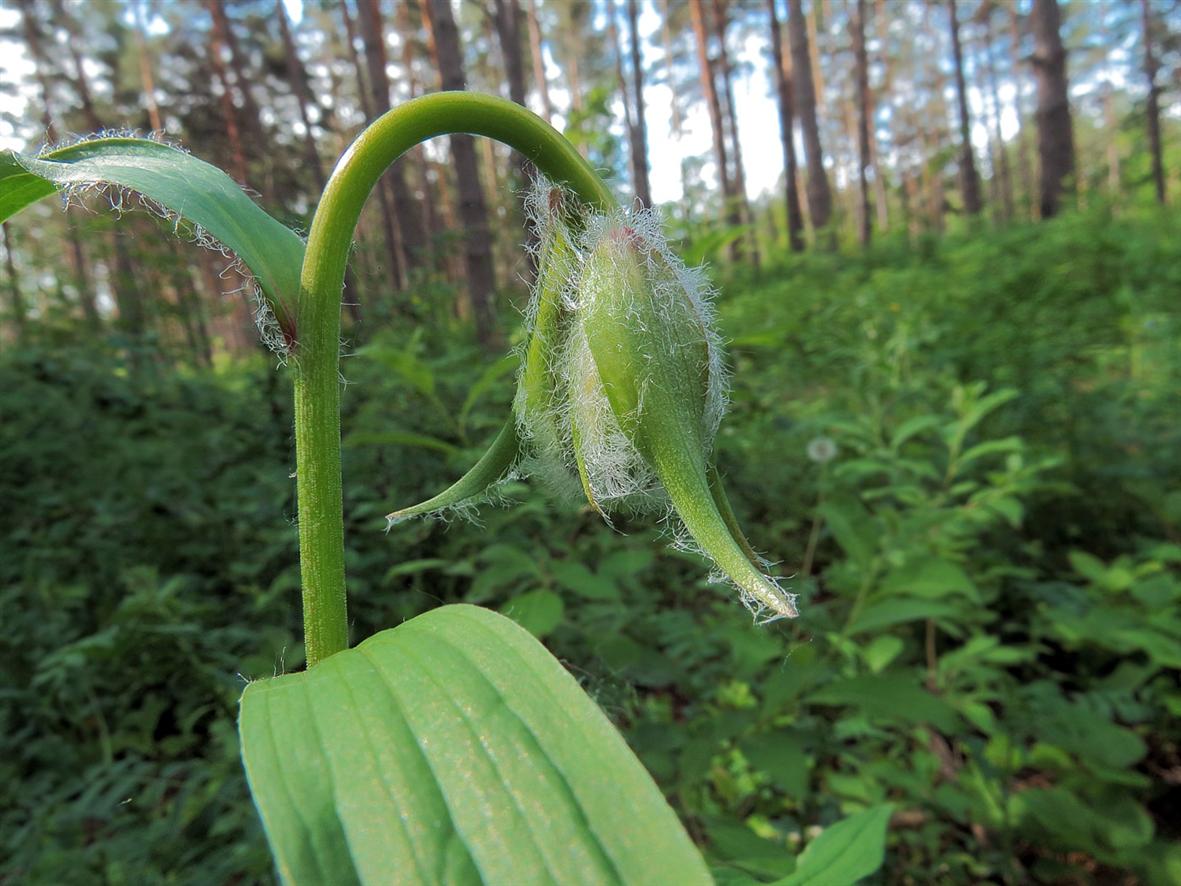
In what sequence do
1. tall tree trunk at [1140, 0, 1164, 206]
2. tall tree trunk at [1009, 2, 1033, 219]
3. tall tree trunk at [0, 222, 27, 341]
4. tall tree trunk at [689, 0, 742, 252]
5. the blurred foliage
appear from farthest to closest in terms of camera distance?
1. tall tree trunk at [1009, 2, 1033, 219]
2. tall tree trunk at [689, 0, 742, 252]
3. tall tree trunk at [1140, 0, 1164, 206]
4. tall tree trunk at [0, 222, 27, 341]
5. the blurred foliage

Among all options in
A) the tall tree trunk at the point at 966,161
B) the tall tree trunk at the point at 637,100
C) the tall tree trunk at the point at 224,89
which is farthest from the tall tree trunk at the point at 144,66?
the tall tree trunk at the point at 966,161

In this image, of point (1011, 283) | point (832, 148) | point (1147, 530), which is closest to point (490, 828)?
point (1147, 530)

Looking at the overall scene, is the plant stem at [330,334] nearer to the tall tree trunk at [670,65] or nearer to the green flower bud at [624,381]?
the green flower bud at [624,381]

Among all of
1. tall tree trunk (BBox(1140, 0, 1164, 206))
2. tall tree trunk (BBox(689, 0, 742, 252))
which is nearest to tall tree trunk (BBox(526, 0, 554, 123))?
tall tree trunk (BBox(689, 0, 742, 252))

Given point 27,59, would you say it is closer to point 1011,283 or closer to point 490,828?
point 1011,283

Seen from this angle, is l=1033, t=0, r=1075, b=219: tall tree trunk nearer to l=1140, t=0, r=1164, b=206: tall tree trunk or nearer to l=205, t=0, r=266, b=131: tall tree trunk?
l=1140, t=0, r=1164, b=206: tall tree trunk

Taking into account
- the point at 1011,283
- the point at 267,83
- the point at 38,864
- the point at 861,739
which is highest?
the point at 267,83

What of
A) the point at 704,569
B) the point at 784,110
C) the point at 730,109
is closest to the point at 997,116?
the point at 730,109
